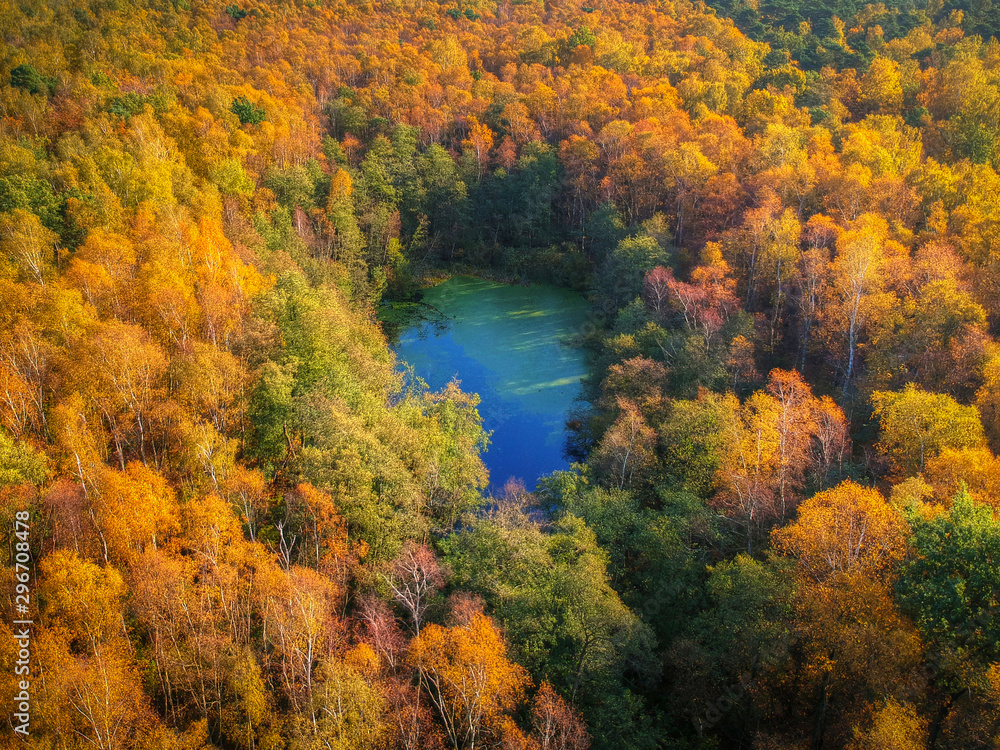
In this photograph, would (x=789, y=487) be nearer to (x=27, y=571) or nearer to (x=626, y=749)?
(x=626, y=749)

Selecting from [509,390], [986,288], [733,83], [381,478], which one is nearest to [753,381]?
[986,288]
